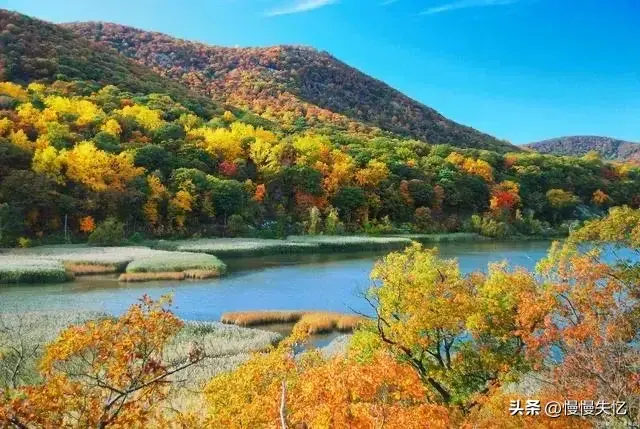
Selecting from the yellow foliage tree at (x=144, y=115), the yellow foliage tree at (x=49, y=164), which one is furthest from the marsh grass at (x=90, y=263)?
the yellow foliage tree at (x=144, y=115)

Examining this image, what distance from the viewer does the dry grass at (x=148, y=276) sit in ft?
155

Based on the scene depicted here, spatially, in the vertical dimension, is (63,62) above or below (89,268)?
above

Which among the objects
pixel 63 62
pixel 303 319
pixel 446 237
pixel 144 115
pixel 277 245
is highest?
pixel 63 62

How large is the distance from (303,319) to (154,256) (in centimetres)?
2496

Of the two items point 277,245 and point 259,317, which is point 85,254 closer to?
point 277,245

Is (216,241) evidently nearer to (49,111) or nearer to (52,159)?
(52,159)

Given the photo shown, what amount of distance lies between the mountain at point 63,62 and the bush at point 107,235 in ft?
206

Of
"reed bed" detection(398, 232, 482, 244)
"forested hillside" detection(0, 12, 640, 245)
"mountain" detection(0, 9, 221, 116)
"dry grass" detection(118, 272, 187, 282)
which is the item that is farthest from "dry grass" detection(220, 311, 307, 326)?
"mountain" detection(0, 9, 221, 116)

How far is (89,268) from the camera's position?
5050cm

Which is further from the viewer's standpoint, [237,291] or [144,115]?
[144,115]

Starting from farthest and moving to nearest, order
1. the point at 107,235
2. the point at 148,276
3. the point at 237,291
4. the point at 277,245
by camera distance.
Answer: the point at 277,245
the point at 107,235
the point at 148,276
the point at 237,291

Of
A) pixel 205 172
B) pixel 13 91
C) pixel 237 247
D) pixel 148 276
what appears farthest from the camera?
pixel 13 91

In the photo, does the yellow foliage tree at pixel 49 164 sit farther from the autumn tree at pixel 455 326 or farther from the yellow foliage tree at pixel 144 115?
the autumn tree at pixel 455 326

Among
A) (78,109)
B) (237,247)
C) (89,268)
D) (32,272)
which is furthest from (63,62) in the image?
(32,272)
